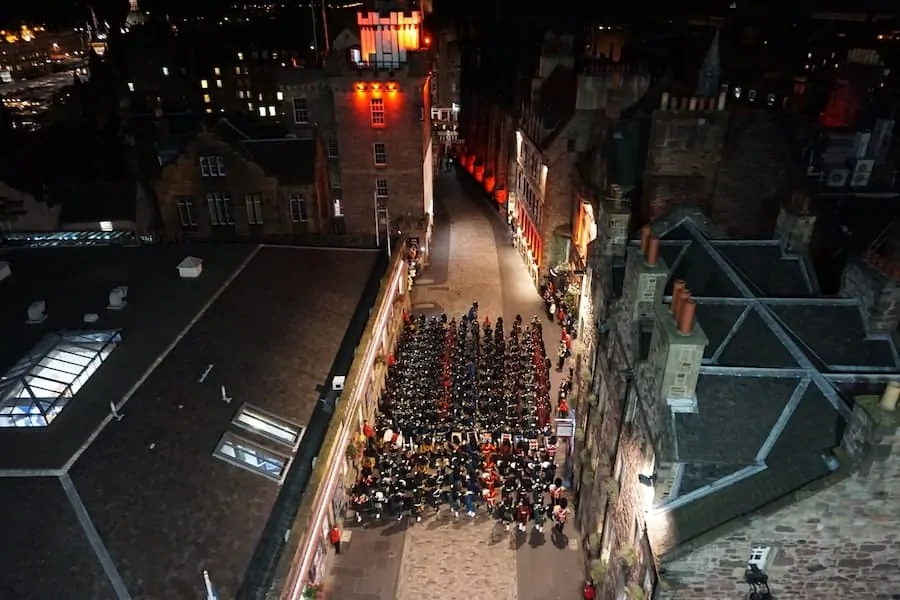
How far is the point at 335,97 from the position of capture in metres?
40.7

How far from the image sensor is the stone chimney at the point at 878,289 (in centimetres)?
1591

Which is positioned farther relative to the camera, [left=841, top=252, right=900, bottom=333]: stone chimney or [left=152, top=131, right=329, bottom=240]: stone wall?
[left=152, top=131, right=329, bottom=240]: stone wall

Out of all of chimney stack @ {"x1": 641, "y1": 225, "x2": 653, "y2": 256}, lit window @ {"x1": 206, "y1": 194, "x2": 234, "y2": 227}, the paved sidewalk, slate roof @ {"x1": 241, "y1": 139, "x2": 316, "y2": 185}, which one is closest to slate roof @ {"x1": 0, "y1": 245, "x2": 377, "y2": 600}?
the paved sidewalk

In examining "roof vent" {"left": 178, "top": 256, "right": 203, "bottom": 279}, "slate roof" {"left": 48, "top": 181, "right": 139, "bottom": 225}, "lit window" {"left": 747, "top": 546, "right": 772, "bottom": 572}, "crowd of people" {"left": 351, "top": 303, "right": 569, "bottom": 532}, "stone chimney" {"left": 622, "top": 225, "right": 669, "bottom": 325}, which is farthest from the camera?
"slate roof" {"left": 48, "top": 181, "right": 139, "bottom": 225}

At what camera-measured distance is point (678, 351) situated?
1417 centimetres

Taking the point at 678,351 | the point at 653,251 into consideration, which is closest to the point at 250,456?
the point at 678,351

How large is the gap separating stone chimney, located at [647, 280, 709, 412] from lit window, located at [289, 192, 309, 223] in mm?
29979

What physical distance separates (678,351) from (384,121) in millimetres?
31523

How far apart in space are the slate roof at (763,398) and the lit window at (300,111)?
34.3 m

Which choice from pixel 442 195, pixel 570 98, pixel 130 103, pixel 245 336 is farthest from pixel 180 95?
pixel 245 336

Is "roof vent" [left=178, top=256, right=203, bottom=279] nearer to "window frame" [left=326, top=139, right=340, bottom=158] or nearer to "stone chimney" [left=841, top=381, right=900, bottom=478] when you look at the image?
"window frame" [left=326, top=139, right=340, bottom=158]

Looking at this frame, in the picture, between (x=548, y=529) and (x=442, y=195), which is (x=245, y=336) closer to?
(x=548, y=529)

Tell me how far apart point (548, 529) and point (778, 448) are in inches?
465

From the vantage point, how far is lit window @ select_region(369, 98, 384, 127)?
4088 centimetres
